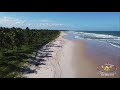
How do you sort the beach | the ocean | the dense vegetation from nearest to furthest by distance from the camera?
the beach, the dense vegetation, the ocean

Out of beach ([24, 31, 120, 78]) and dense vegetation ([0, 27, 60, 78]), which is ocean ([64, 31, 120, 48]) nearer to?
beach ([24, 31, 120, 78])

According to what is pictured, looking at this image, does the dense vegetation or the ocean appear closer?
the dense vegetation

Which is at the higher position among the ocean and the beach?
the ocean

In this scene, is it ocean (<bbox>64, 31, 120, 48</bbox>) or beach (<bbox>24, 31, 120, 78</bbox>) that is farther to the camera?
ocean (<bbox>64, 31, 120, 48</bbox>)

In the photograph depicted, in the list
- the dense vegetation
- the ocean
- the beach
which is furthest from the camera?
the ocean

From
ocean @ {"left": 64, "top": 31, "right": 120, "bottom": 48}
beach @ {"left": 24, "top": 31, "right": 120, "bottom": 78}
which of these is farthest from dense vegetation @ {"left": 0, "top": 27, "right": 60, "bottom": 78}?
ocean @ {"left": 64, "top": 31, "right": 120, "bottom": 48}

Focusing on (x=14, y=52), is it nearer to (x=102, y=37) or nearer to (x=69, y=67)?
(x=69, y=67)

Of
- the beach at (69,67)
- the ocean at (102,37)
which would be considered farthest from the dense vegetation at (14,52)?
the ocean at (102,37)

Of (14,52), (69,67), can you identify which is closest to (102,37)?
(14,52)

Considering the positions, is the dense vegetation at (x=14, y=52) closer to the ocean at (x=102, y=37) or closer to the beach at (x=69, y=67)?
the beach at (x=69, y=67)

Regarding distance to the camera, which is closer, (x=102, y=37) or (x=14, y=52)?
(x=14, y=52)
